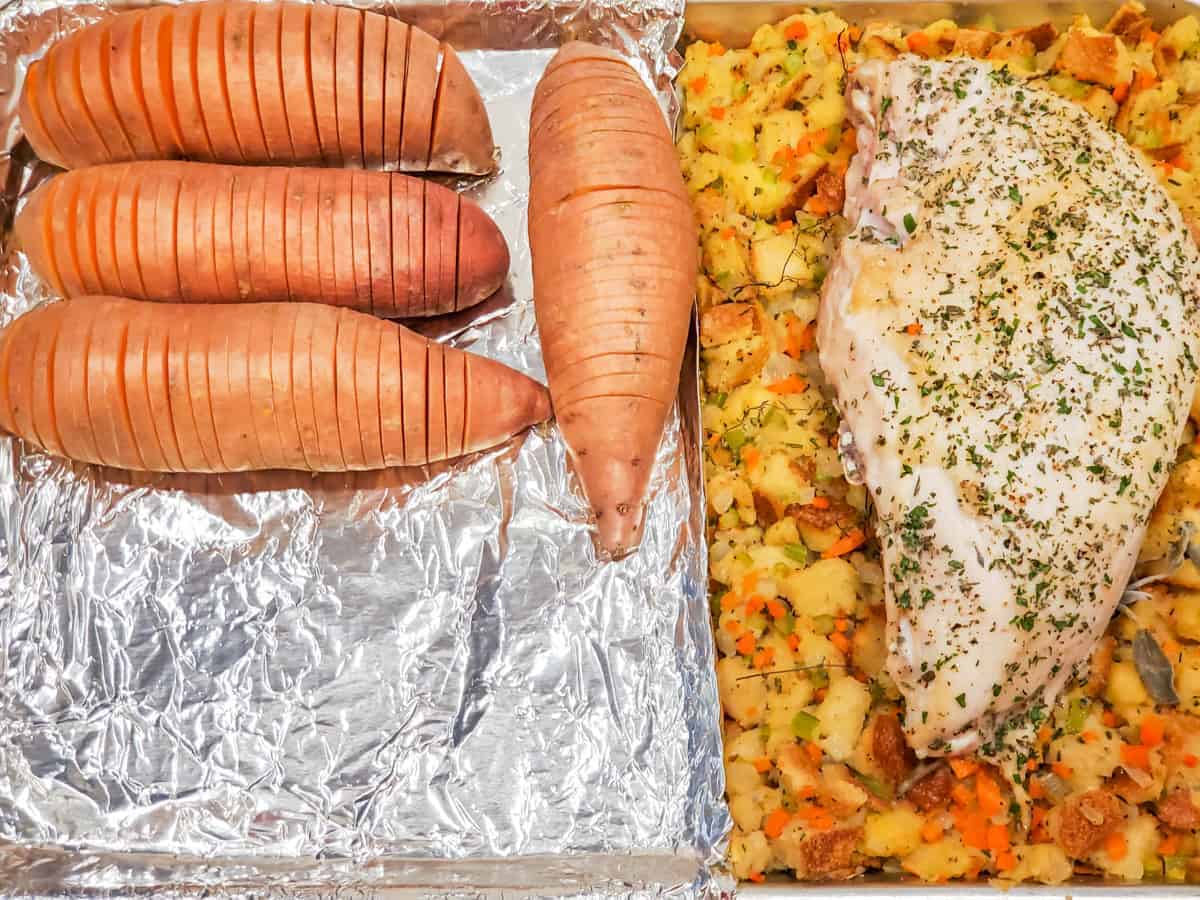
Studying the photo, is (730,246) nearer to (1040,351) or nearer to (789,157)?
(789,157)

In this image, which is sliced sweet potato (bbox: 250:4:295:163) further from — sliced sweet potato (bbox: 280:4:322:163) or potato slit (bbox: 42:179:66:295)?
potato slit (bbox: 42:179:66:295)

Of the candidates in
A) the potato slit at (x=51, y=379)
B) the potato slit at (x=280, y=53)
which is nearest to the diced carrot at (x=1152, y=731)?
the potato slit at (x=280, y=53)

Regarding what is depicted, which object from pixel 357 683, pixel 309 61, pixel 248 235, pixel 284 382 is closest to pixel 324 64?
pixel 309 61

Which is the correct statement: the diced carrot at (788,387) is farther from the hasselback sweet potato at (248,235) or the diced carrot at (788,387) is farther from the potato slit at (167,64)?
the potato slit at (167,64)

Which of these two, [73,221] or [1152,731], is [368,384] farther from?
[1152,731]

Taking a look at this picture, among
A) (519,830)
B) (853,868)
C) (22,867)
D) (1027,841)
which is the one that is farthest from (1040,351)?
(22,867)

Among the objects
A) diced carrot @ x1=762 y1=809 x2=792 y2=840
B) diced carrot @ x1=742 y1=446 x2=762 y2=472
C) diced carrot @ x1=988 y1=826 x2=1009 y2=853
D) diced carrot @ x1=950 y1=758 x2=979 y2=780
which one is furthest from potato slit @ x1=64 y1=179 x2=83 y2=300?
diced carrot @ x1=988 y1=826 x2=1009 y2=853

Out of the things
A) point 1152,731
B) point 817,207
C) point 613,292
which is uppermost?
point 817,207
